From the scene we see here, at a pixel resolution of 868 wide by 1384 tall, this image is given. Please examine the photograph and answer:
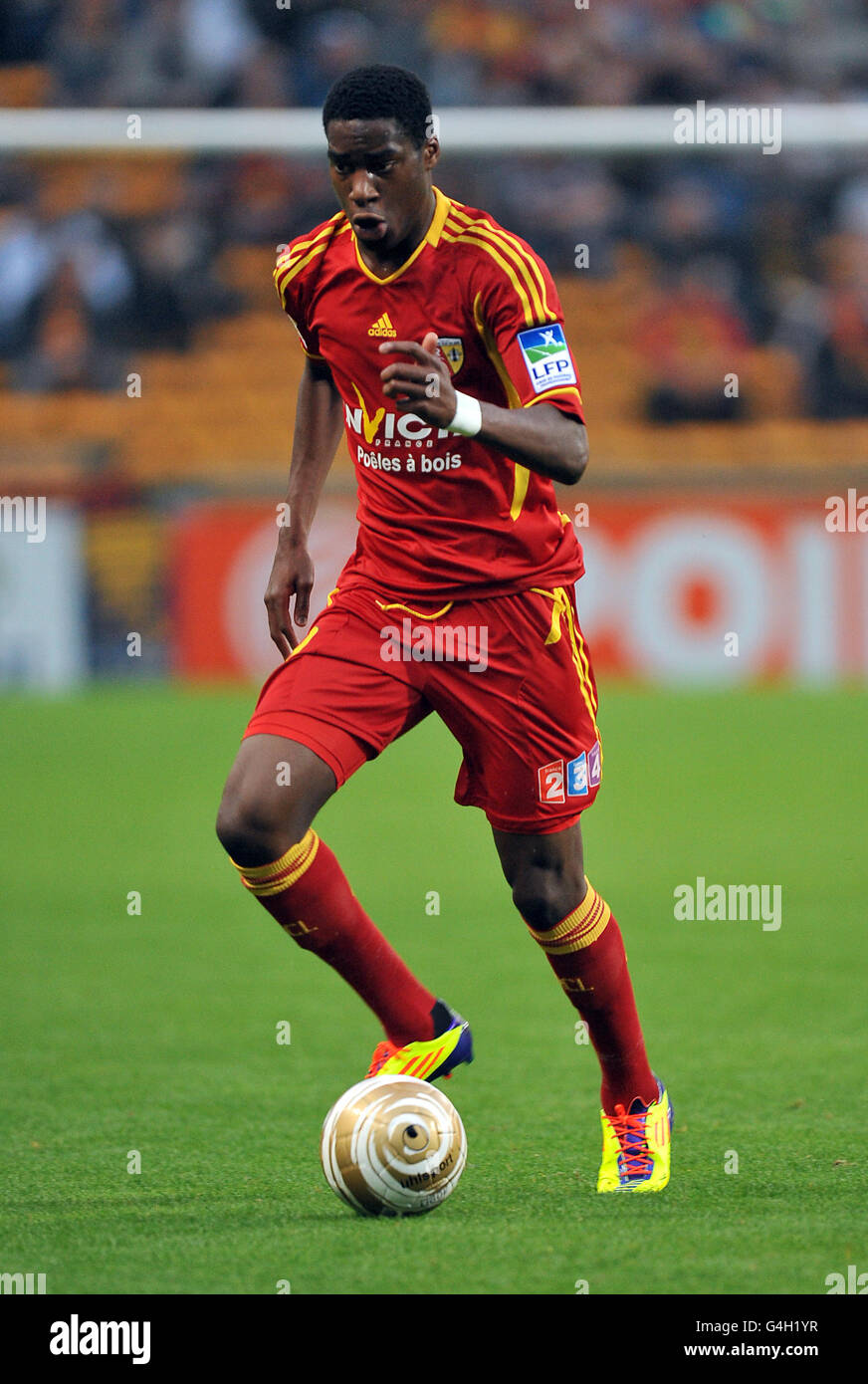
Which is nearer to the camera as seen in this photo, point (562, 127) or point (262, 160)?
point (562, 127)

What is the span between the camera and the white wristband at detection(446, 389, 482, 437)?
344 cm

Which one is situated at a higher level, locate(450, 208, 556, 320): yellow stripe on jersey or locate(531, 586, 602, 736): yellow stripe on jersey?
locate(450, 208, 556, 320): yellow stripe on jersey

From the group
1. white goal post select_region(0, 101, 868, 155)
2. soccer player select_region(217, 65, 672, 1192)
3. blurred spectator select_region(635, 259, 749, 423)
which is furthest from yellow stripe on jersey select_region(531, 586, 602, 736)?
blurred spectator select_region(635, 259, 749, 423)

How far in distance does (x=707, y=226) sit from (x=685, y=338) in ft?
3.20

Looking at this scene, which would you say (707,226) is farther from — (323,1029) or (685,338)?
(323,1029)

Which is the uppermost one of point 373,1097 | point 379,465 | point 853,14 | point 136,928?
point 853,14

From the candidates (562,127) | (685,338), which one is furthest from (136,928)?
(685,338)

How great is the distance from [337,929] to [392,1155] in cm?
55

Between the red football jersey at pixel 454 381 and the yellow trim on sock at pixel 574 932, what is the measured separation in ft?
2.26

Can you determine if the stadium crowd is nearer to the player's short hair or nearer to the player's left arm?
the player's short hair

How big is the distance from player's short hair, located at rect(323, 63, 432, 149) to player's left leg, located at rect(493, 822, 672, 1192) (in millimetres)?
1462

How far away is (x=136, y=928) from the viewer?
7207mm

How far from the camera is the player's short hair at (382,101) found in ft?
12.2

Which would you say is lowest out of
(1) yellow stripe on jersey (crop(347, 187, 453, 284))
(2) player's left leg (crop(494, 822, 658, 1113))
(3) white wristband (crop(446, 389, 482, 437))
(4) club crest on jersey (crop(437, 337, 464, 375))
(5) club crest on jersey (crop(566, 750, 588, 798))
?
A: (2) player's left leg (crop(494, 822, 658, 1113))
